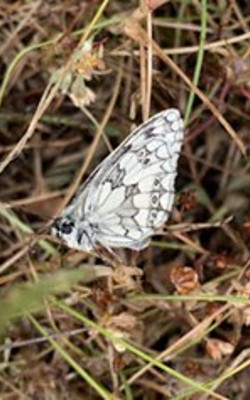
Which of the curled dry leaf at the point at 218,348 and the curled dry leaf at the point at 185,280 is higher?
the curled dry leaf at the point at 185,280

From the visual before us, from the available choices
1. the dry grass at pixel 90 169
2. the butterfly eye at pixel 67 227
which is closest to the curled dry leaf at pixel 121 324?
the dry grass at pixel 90 169

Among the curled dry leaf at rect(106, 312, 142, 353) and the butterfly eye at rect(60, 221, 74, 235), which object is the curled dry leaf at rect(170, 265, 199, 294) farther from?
the butterfly eye at rect(60, 221, 74, 235)

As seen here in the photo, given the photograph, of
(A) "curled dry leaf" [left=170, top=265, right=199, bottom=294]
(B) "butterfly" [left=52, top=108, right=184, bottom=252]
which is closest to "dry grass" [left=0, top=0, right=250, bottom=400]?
(A) "curled dry leaf" [left=170, top=265, right=199, bottom=294]

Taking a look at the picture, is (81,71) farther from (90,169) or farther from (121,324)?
(121,324)

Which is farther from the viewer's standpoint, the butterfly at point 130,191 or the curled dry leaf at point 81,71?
the curled dry leaf at point 81,71

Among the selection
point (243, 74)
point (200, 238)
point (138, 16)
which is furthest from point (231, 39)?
point (200, 238)

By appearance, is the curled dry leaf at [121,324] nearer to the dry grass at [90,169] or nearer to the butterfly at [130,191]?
the dry grass at [90,169]

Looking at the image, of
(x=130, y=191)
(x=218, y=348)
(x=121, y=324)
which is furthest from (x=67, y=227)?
(x=218, y=348)
